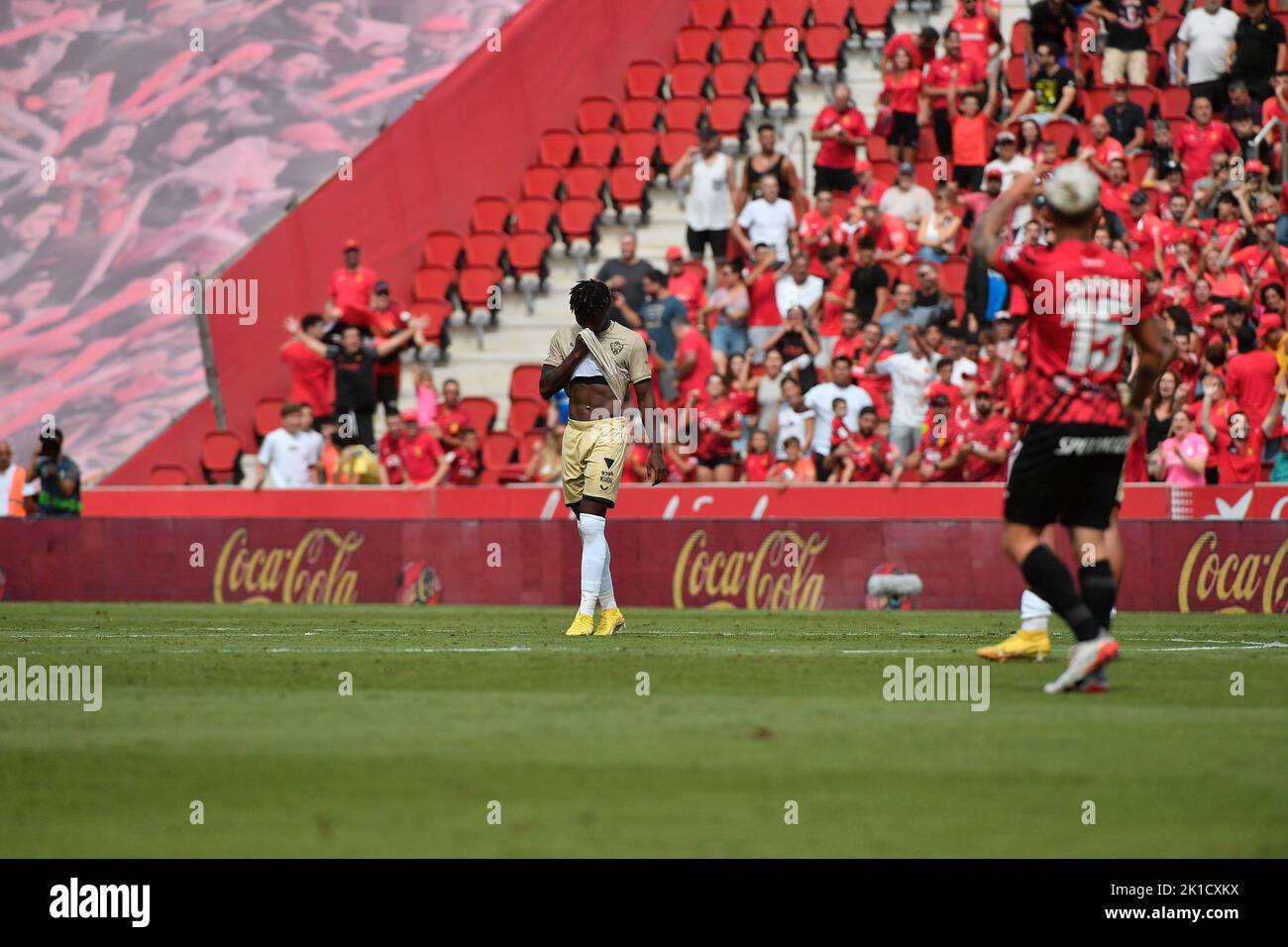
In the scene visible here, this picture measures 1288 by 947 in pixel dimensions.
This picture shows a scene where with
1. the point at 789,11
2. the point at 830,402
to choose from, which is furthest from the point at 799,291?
the point at 789,11

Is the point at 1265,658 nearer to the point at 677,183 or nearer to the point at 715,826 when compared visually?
the point at 715,826

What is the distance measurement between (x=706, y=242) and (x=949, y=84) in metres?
3.62

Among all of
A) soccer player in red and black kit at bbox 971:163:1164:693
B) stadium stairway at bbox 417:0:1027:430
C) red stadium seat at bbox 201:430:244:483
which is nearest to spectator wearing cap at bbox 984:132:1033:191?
stadium stairway at bbox 417:0:1027:430

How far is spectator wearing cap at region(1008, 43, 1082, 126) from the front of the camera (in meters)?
24.1

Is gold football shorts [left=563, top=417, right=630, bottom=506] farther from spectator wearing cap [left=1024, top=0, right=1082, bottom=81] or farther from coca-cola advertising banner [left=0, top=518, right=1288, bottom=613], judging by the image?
spectator wearing cap [left=1024, top=0, right=1082, bottom=81]

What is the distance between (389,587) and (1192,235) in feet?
32.2

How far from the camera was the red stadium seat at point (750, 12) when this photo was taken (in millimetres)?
28297

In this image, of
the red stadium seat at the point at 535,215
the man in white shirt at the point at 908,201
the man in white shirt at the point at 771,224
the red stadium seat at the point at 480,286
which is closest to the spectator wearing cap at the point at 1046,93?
the man in white shirt at the point at 908,201

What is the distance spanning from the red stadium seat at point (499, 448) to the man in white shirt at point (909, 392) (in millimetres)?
4735

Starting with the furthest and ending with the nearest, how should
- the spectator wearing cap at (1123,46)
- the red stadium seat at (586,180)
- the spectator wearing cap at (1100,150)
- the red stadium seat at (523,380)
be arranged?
the red stadium seat at (586,180), the spectator wearing cap at (1123,46), the red stadium seat at (523,380), the spectator wearing cap at (1100,150)

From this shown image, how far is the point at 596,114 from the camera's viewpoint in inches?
1107

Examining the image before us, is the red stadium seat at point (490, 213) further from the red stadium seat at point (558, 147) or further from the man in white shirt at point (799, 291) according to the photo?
the man in white shirt at point (799, 291)

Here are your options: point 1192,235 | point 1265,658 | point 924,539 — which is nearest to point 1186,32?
point 1192,235

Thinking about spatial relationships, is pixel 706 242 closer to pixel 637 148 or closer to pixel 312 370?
pixel 637 148
